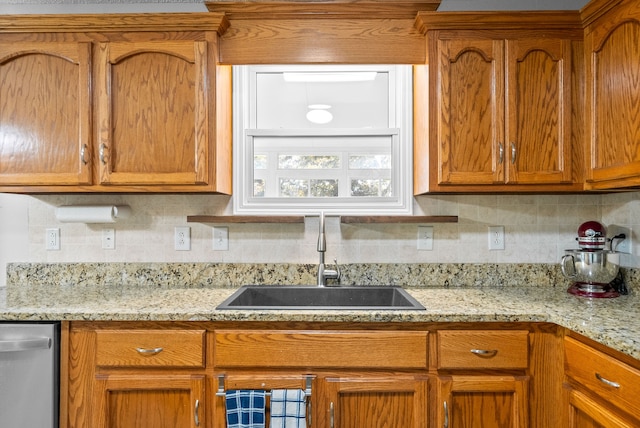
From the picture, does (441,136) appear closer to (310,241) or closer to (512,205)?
(512,205)

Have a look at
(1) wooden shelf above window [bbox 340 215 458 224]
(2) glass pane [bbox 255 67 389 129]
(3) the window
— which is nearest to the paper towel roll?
(3) the window

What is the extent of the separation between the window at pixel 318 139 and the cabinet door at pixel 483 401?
0.96 m

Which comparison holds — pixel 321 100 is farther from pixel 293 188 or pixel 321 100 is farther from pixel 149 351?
pixel 149 351

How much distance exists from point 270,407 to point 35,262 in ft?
4.93

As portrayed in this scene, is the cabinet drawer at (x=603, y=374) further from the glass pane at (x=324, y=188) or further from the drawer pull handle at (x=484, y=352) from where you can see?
the glass pane at (x=324, y=188)

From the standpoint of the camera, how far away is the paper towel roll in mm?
1986

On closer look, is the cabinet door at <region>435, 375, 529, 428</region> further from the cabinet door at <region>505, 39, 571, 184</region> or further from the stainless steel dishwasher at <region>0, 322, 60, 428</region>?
the stainless steel dishwasher at <region>0, 322, 60, 428</region>

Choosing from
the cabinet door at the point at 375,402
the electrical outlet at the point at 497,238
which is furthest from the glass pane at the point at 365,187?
the cabinet door at the point at 375,402

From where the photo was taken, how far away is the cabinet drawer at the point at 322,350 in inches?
59.0

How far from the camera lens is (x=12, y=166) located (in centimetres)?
180

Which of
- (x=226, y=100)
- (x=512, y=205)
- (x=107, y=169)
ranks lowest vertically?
(x=512, y=205)

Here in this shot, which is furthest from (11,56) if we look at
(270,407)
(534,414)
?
Answer: (534,414)

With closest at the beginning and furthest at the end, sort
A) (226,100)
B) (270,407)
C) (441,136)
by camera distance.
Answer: (270,407) → (441,136) → (226,100)

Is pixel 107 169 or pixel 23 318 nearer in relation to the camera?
pixel 23 318
